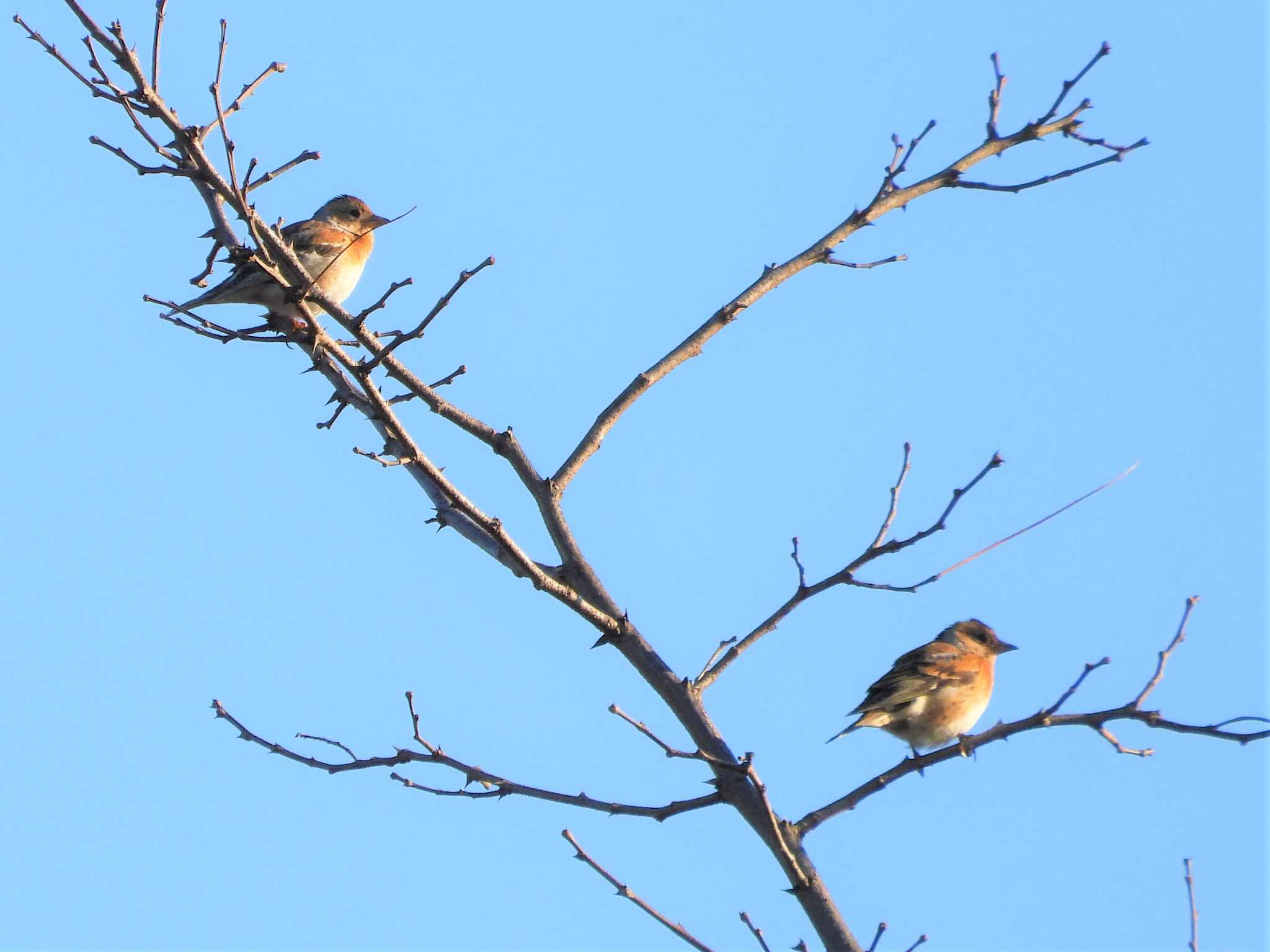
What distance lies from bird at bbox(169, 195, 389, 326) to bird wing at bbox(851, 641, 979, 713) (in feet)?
13.9

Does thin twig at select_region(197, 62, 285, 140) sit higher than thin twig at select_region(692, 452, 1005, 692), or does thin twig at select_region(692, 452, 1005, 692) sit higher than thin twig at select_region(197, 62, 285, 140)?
thin twig at select_region(197, 62, 285, 140)

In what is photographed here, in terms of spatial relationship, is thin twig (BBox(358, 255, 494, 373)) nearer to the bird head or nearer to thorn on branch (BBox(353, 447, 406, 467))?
thorn on branch (BBox(353, 447, 406, 467))

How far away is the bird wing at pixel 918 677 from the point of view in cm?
912

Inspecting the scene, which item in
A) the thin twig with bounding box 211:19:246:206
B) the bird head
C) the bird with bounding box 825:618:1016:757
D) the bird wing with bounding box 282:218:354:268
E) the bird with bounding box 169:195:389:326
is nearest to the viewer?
the thin twig with bounding box 211:19:246:206

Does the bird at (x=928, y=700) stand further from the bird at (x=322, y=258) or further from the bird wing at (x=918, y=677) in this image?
the bird at (x=322, y=258)

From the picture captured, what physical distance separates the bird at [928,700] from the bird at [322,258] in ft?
13.9

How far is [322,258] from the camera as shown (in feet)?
32.7

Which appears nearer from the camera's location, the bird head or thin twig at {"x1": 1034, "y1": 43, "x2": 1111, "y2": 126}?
thin twig at {"x1": 1034, "y1": 43, "x2": 1111, "y2": 126}

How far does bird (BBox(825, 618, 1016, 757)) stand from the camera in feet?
29.8

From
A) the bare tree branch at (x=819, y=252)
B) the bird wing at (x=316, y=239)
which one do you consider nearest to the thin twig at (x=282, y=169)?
the bare tree branch at (x=819, y=252)

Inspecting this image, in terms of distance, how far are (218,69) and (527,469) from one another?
1734mm

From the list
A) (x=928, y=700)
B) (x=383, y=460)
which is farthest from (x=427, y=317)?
(x=928, y=700)

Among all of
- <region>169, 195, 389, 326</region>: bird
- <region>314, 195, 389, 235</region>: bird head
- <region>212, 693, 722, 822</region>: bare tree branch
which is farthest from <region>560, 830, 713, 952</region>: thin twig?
<region>314, 195, 389, 235</region>: bird head

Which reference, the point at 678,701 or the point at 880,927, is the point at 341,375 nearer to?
the point at 678,701
